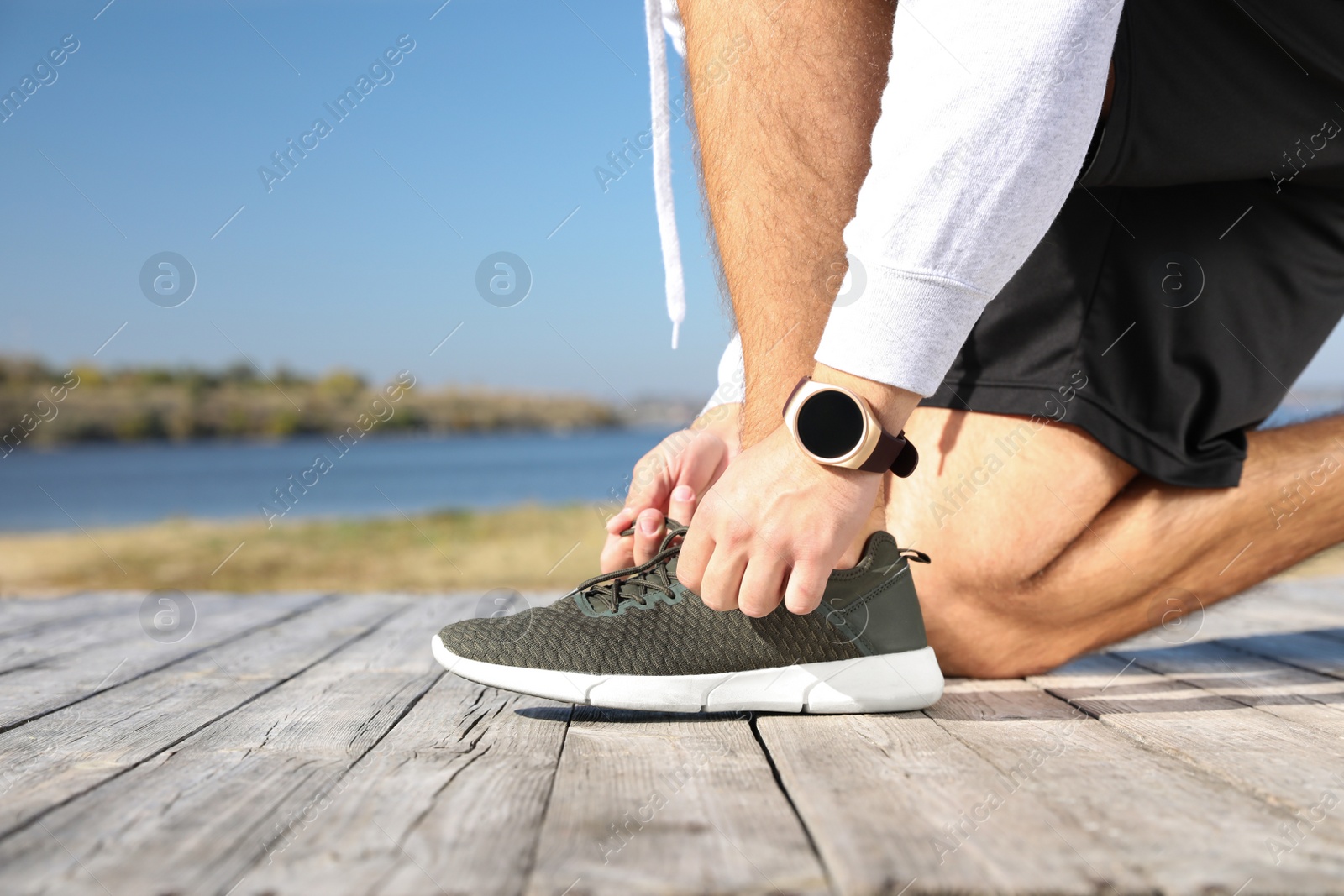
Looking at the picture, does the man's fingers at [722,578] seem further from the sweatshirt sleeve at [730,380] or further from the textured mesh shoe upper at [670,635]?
the sweatshirt sleeve at [730,380]

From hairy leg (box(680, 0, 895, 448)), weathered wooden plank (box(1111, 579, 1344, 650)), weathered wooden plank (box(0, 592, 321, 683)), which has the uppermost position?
hairy leg (box(680, 0, 895, 448))

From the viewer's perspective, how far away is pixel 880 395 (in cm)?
92

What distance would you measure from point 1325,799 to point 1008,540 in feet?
2.00

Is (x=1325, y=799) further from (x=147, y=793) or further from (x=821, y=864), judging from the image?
(x=147, y=793)

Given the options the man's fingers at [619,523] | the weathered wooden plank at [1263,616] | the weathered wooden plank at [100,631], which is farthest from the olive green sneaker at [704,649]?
the weathered wooden plank at [100,631]

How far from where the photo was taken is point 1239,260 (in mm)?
1340

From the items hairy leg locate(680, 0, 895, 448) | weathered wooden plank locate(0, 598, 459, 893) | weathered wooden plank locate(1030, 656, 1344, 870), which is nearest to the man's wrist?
hairy leg locate(680, 0, 895, 448)

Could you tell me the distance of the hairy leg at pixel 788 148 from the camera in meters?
1.11

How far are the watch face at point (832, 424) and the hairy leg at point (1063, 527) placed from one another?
0.55 m

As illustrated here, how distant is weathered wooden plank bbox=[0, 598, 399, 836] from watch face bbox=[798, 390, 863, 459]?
77cm

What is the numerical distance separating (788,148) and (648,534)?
0.53m

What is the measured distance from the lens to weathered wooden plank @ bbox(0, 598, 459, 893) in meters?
0.64

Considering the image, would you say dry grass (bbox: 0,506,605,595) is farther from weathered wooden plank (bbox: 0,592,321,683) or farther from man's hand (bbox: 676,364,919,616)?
man's hand (bbox: 676,364,919,616)

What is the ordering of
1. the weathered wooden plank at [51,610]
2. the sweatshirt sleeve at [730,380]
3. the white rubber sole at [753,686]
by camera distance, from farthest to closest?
the weathered wooden plank at [51,610] < the sweatshirt sleeve at [730,380] < the white rubber sole at [753,686]
